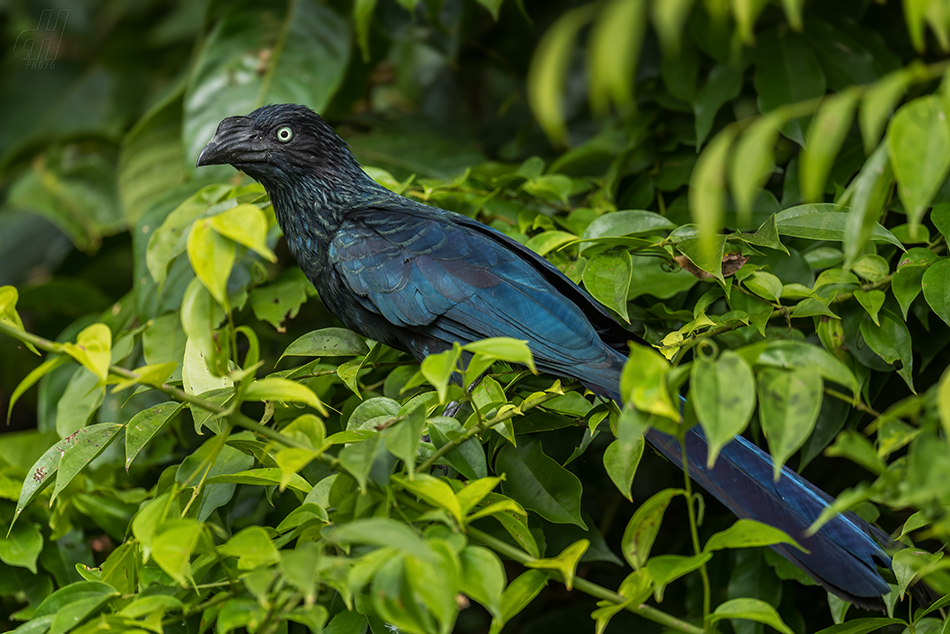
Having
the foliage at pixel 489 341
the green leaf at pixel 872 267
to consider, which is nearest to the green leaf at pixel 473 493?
the foliage at pixel 489 341

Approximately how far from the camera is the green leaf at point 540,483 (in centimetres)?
180

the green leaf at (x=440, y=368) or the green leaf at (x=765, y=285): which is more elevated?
the green leaf at (x=440, y=368)

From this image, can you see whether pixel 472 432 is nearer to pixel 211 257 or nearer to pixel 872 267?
pixel 211 257

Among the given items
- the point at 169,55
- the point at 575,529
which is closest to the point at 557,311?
the point at 575,529

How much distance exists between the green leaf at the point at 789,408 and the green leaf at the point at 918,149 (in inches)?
10.0

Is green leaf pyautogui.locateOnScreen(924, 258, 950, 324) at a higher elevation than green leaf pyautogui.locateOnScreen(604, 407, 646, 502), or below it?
higher

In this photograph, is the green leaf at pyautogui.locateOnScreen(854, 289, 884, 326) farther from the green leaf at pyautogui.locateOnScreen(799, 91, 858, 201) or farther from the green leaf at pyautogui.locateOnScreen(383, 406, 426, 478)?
the green leaf at pyautogui.locateOnScreen(383, 406, 426, 478)

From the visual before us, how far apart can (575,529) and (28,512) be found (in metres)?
1.51

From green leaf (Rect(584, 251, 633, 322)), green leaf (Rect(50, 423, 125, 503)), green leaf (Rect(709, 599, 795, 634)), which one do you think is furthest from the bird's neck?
green leaf (Rect(709, 599, 795, 634))

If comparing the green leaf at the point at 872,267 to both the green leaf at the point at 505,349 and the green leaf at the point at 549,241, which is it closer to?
the green leaf at the point at 549,241

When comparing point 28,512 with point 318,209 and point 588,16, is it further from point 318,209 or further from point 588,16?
point 588,16

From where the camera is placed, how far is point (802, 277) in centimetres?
224

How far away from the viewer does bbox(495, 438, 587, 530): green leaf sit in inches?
71.1

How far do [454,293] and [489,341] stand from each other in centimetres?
91
